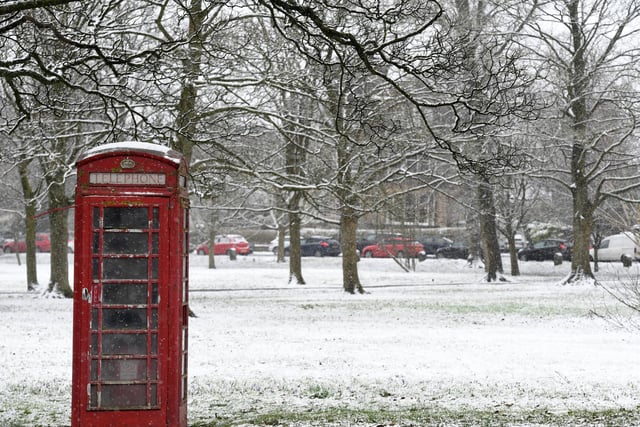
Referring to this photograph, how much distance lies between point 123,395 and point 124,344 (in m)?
0.42

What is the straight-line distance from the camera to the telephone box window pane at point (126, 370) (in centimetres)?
730

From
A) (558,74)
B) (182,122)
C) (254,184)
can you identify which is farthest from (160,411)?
(558,74)

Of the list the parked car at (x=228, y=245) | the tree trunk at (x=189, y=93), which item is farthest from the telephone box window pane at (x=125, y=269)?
the parked car at (x=228, y=245)

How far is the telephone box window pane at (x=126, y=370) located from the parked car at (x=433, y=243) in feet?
155

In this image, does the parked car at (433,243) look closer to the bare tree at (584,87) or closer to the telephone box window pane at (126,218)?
the bare tree at (584,87)

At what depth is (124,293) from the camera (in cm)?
726

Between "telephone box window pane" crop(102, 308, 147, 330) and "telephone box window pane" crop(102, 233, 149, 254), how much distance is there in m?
0.46

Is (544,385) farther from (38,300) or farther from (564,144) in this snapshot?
(564,144)

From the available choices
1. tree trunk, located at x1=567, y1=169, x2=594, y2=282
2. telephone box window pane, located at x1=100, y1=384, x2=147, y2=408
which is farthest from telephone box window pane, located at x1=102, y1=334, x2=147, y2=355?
tree trunk, located at x1=567, y1=169, x2=594, y2=282

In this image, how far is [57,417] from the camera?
28.4 ft

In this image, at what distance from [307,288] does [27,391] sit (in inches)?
845

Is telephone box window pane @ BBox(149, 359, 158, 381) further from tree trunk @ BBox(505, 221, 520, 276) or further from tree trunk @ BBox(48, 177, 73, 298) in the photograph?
tree trunk @ BBox(505, 221, 520, 276)

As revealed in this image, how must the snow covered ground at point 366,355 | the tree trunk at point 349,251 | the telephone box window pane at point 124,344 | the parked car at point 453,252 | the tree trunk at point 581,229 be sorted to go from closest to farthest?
the telephone box window pane at point 124,344 < the snow covered ground at point 366,355 < the tree trunk at point 349,251 < the tree trunk at point 581,229 < the parked car at point 453,252

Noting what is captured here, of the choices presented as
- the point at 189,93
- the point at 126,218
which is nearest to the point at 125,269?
the point at 126,218
